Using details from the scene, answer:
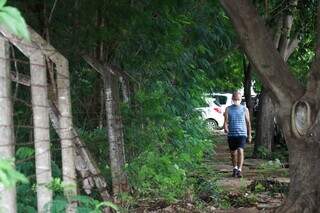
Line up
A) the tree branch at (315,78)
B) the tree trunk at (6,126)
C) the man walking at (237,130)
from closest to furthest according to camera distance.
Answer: the tree trunk at (6,126) → the tree branch at (315,78) → the man walking at (237,130)

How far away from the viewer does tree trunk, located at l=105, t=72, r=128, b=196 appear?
6762 millimetres

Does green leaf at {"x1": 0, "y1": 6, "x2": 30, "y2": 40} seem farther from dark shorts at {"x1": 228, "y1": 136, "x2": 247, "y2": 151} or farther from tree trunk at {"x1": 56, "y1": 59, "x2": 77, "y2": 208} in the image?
dark shorts at {"x1": 228, "y1": 136, "x2": 247, "y2": 151}

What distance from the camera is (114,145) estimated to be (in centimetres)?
685

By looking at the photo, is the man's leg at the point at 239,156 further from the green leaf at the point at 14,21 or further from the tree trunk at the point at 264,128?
the green leaf at the point at 14,21

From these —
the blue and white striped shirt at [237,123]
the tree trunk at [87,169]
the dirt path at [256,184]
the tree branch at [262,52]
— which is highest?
the tree branch at [262,52]

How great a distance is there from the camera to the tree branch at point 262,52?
718 cm

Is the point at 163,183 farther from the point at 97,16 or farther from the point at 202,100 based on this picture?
the point at 202,100

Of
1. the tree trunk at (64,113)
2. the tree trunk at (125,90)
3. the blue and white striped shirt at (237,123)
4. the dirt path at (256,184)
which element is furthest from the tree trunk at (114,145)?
the blue and white striped shirt at (237,123)

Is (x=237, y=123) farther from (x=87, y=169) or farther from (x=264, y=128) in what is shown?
(x=87, y=169)

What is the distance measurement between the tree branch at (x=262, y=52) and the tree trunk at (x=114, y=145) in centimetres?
161

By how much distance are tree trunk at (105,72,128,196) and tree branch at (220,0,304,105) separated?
5.27 ft

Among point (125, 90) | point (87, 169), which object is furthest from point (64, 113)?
point (125, 90)

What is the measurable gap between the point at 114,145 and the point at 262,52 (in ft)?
6.56

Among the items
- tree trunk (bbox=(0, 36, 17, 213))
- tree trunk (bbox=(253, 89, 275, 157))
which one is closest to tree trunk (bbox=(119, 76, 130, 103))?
tree trunk (bbox=(0, 36, 17, 213))
